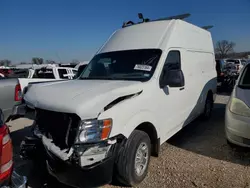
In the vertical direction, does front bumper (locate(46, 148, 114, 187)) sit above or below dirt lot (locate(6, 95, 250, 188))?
above

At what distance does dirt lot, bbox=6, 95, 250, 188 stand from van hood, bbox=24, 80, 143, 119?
130 centimetres

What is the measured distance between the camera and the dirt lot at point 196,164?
3.38m

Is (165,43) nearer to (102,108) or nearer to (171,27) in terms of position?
Answer: (171,27)

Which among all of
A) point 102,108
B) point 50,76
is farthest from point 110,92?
point 50,76

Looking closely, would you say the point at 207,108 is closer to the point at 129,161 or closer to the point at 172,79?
the point at 172,79

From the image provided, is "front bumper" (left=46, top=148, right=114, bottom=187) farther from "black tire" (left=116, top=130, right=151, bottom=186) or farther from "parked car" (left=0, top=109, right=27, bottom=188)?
"parked car" (left=0, top=109, right=27, bottom=188)

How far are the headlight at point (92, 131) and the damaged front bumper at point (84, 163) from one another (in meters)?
0.07

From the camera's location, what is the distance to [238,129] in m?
3.82

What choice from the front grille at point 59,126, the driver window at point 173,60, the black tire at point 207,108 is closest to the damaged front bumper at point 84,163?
the front grille at point 59,126

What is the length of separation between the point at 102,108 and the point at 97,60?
2.13 m

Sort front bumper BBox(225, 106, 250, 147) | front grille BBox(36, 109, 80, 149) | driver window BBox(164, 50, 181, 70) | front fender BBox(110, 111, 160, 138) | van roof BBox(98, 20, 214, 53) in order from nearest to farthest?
front grille BBox(36, 109, 80, 149), front fender BBox(110, 111, 160, 138), front bumper BBox(225, 106, 250, 147), driver window BBox(164, 50, 181, 70), van roof BBox(98, 20, 214, 53)

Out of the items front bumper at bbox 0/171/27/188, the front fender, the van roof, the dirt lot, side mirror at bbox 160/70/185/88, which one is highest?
the van roof

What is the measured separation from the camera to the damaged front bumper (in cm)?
264

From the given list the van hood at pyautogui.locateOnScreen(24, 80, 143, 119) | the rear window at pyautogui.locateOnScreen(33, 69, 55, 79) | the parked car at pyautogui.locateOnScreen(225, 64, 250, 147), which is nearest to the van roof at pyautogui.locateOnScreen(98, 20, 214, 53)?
the van hood at pyautogui.locateOnScreen(24, 80, 143, 119)
